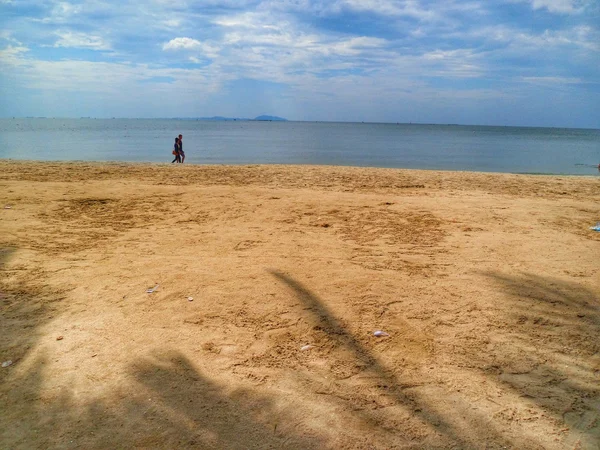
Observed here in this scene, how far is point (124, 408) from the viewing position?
274 centimetres

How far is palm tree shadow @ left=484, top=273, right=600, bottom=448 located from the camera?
9.05 ft

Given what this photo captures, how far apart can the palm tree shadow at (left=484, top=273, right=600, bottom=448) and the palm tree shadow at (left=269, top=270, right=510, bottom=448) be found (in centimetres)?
58

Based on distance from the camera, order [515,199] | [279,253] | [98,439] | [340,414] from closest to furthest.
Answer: [98,439], [340,414], [279,253], [515,199]

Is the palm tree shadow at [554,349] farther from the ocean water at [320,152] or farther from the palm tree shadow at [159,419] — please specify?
the ocean water at [320,152]

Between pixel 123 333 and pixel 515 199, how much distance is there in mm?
8929

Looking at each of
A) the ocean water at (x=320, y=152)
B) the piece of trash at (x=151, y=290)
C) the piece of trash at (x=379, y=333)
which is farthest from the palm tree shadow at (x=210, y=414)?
the ocean water at (x=320, y=152)

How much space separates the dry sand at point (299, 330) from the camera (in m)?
2.60

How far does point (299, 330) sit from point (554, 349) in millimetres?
2246

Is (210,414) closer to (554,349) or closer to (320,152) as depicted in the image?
(554,349)

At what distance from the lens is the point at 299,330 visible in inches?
145

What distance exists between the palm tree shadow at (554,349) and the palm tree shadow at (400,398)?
0.58 meters

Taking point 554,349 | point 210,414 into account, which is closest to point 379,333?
point 554,349

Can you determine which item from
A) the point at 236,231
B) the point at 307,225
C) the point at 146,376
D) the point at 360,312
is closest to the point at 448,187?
the point at 307,225

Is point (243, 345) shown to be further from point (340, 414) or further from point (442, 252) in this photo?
point (442, 252)
